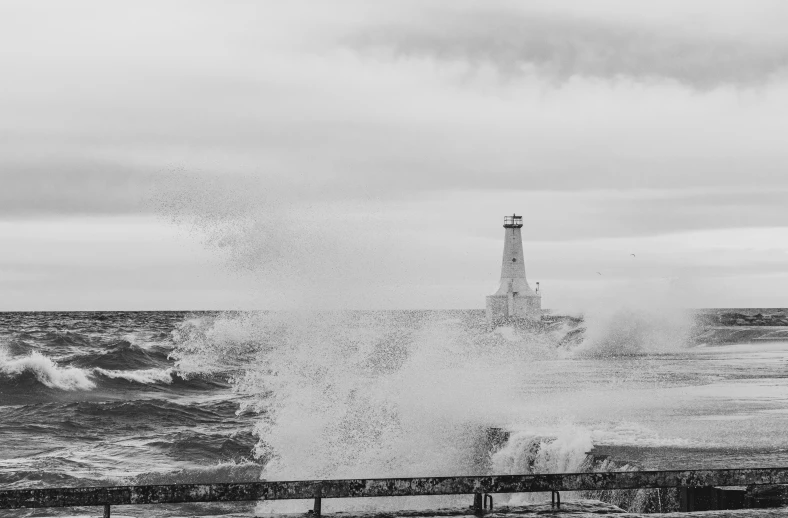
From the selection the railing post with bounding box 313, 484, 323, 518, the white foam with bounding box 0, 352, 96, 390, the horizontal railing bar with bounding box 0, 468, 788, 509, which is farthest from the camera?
the white foam with bounding box 0, 352, 96, 390

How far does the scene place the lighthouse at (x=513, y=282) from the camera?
194 ft

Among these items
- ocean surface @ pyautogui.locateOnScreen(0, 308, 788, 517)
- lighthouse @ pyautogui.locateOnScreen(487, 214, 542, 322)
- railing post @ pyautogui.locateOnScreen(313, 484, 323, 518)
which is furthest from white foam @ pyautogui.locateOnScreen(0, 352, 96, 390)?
lighthouse @ pyautogui.locateOnScreen(487, 214, 542, 322)

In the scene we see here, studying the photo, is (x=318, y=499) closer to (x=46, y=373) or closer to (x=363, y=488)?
(x=363, y=488)

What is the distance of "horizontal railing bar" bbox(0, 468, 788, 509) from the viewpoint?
438cm

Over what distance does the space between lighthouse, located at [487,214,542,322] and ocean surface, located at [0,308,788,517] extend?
1331 inches

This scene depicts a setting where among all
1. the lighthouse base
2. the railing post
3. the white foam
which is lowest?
the railing post

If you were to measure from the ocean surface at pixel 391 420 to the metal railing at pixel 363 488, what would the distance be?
0.62 m

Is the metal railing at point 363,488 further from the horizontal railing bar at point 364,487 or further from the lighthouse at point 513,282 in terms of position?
the lighthouse at point 513,282

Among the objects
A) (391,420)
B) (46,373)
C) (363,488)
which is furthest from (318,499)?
(46,373)

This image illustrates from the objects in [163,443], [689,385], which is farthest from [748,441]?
[163,443]

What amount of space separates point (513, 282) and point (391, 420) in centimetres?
4650

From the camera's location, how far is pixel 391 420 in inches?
541

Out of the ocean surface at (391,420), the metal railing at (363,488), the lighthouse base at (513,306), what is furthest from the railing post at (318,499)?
the lighthouse base at (513,306)

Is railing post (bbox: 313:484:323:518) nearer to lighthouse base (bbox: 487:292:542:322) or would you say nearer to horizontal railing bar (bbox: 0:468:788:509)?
horizontal railing bar (bbox: 0:468:788:509)
